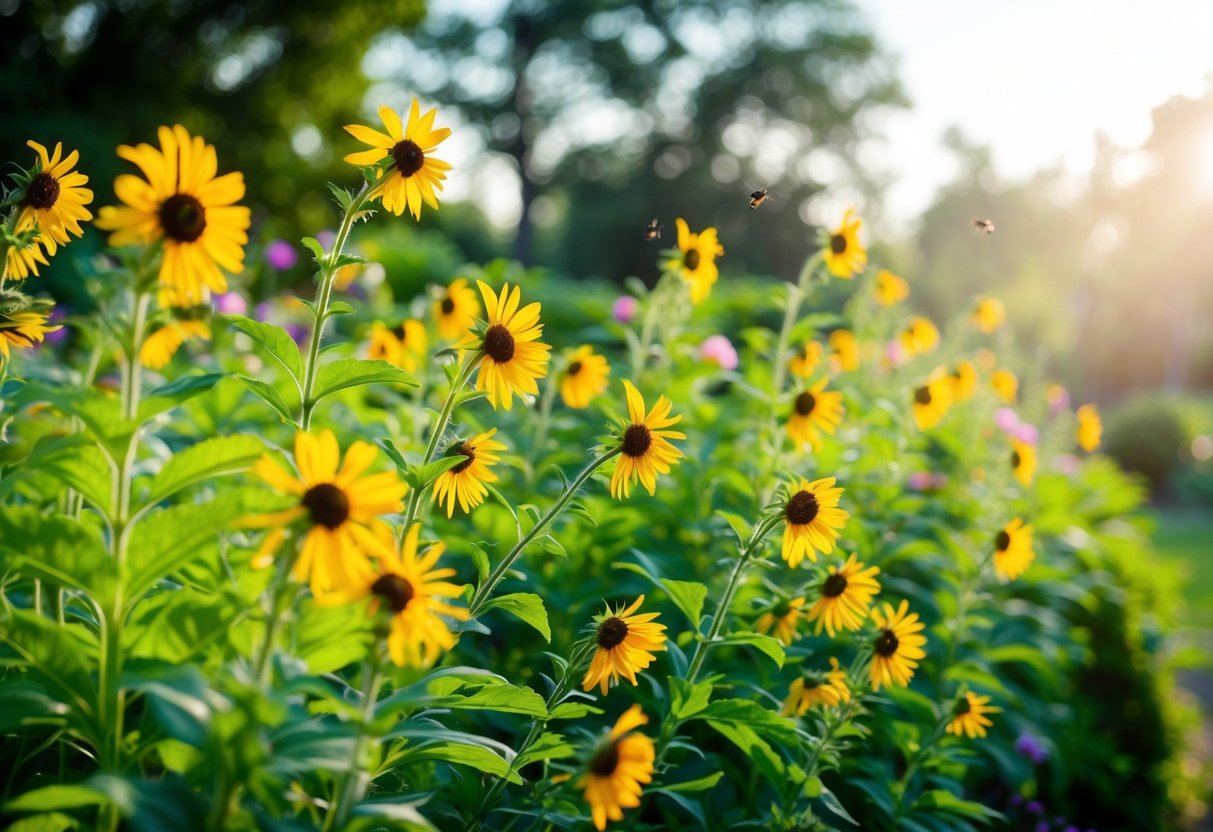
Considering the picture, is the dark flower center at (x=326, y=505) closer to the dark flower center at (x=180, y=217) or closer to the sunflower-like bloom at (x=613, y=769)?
the dark flower center at (x=180, y=217)

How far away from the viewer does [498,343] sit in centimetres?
180

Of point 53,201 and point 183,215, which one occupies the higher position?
point 53,201

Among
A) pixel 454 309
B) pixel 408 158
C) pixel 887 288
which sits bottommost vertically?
pixel 408 158

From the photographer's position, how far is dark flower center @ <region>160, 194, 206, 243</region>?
1.24 metres

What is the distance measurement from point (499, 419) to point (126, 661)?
256 cm

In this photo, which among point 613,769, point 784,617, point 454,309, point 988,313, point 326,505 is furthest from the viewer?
point 988,313

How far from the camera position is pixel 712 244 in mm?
2975

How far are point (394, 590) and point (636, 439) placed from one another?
2.35ft

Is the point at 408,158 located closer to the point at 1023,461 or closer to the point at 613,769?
the point at 613,769

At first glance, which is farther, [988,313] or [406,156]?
[988,313]

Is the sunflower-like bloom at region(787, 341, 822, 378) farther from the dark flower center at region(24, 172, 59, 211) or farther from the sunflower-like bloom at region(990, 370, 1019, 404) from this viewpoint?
the dark flower center at region(24, 172, 59, 211)

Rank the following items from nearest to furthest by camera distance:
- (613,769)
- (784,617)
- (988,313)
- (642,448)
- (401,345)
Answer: (613,769), (642,448), (784,617), (401,345), (988,313)

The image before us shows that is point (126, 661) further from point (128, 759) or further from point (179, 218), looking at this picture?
point (179, 218)

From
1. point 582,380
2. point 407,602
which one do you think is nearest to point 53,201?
point 407,602
